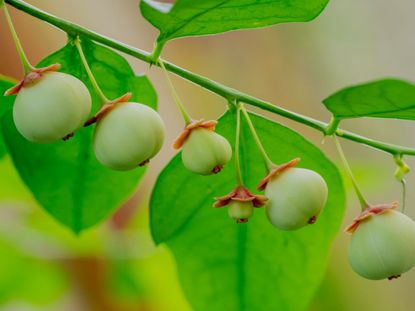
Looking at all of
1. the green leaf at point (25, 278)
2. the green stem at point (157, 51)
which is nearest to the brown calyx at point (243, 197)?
the green stem at point (157, 51)

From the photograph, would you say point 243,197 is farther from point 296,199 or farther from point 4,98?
point 4,98

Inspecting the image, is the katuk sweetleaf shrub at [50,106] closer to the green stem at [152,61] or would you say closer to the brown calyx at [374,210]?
the green stem at [152,61]

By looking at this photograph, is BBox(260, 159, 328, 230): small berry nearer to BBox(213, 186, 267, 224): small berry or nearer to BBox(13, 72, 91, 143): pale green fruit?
BBox(213, 186, 267, 224): small berry

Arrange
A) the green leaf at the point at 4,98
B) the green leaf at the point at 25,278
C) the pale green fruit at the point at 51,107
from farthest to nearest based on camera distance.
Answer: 1. the green leaf at the point at 25,278
2. the green leaf at the point at 4,98
3. the pale green fruit at the point at 51,107

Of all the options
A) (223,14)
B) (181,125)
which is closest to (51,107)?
(223,14)

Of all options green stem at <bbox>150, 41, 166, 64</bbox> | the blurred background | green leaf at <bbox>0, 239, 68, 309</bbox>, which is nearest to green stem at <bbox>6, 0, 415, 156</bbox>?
green stem at <bbox>150, 41, 166, 64</bbox>

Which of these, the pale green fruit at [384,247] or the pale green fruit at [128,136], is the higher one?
the pale green fruit at [128,136]

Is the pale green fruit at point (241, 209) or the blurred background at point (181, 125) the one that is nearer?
the pale green fruit at point (241, 209)
